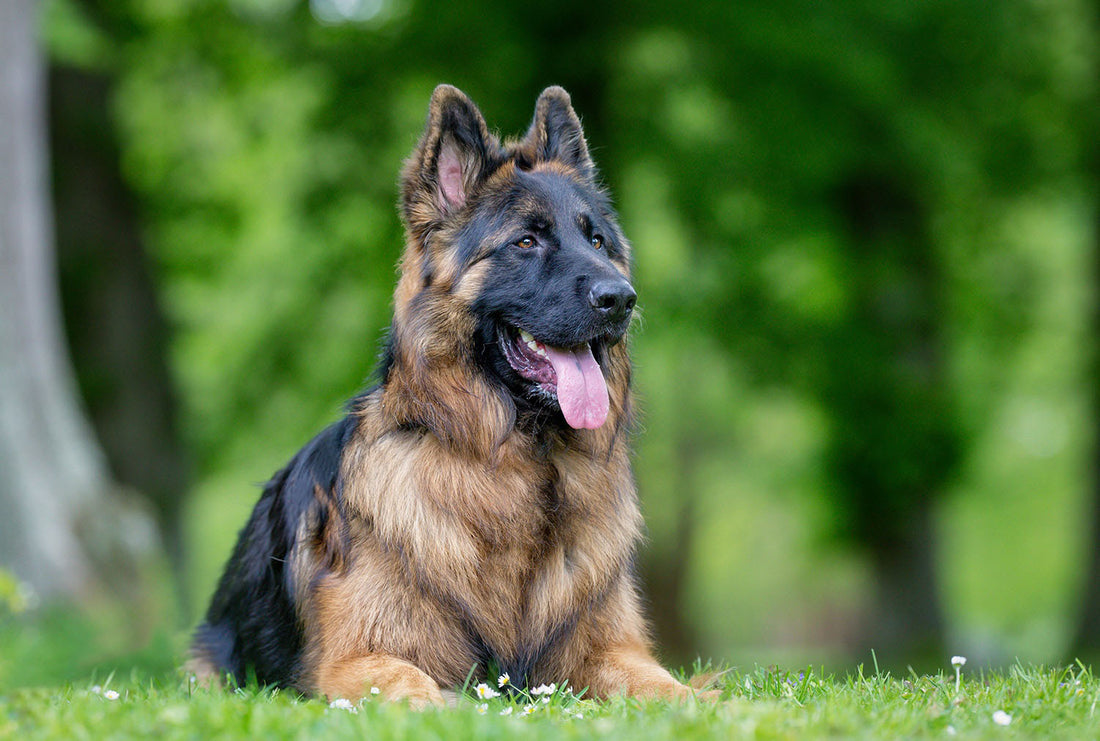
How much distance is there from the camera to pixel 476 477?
4785 millimetres

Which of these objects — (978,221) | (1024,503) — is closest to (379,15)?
(978,221)

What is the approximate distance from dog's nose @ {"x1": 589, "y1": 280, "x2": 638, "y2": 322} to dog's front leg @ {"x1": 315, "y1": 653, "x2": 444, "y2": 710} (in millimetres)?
1571

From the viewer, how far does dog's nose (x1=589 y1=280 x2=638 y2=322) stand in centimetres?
473

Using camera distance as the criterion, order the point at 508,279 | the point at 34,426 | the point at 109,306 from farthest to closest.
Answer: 1. the point at 109,306
2. the point at 34,426
3. the point at 508,279

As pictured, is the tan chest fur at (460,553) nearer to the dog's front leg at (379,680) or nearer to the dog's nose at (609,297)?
the dog's front leg at (379,680)

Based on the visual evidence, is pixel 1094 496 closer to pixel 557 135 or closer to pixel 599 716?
pixel 557 135

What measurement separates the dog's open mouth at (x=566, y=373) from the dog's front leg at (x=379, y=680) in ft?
3.79

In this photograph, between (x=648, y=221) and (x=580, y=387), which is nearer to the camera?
(x=580, y=387)

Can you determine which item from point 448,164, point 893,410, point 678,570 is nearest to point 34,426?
point 448,164

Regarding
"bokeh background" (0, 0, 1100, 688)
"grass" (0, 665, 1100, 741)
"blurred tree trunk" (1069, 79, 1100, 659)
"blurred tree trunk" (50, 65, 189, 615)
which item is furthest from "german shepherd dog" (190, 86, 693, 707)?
"blurred tree trunk" (1069, 79, 1100, 659)

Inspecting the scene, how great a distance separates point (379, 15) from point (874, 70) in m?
5.98

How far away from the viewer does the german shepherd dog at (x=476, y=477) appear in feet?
15.2

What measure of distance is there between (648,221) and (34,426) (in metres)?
10.2

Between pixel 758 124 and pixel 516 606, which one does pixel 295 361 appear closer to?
pixel 758 124
